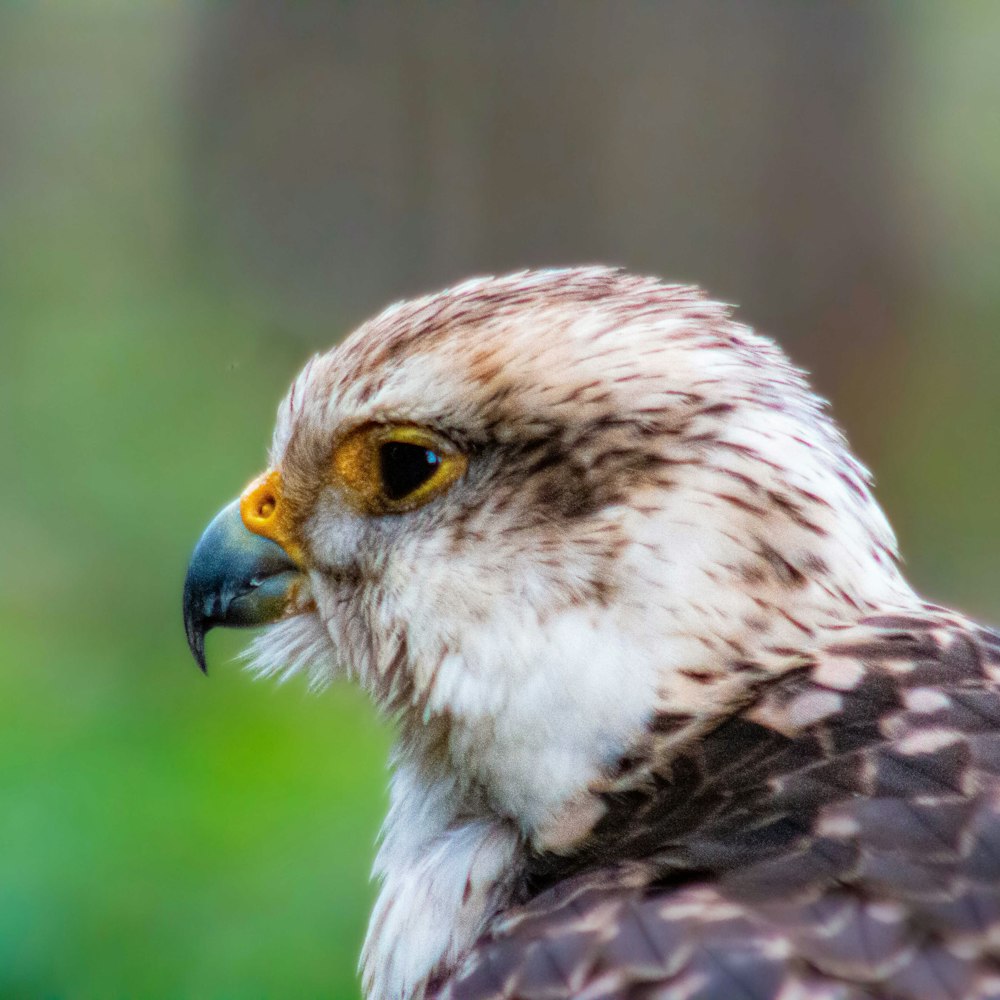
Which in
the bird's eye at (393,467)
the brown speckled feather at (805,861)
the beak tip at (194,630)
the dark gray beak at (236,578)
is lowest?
the brown speckled feather at (805,861)

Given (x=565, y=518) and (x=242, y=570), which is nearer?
(x=565, y=518)

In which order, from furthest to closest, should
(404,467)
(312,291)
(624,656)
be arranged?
1. (312,291)
2. (404,467)
3. (624,656)

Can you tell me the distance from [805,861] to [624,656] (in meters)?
0.37

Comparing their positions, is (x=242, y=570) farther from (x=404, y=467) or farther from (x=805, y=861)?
(x=805, y=861)

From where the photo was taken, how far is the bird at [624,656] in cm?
166

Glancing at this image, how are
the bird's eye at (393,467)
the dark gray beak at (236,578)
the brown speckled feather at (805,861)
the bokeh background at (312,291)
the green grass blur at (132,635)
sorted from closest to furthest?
the brown speckled feather at (805,861), the bird's eye at (393,467), the dark gray beak at (236,578), the green grass blur at (132,635), the bokeh background at (312,291)

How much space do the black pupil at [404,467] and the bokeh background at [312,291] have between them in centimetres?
208

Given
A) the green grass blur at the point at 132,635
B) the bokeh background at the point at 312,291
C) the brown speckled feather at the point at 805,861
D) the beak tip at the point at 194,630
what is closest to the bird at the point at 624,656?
the brown speckled feather at the point at 805,861

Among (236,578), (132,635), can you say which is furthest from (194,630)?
(132,635)

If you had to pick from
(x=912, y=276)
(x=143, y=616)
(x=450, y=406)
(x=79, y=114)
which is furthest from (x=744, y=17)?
(x=79, y=114)

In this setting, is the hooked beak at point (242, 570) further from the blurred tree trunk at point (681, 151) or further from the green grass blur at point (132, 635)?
the blurred tree trunk at point (681, 151)

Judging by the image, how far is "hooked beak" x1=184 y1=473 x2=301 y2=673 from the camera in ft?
7.57

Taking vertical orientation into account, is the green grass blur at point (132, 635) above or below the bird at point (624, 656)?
below

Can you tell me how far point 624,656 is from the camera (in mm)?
1913
